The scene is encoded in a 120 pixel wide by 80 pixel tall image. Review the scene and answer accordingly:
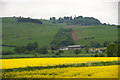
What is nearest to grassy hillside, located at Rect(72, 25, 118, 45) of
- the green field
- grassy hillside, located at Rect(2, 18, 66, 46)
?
the green field

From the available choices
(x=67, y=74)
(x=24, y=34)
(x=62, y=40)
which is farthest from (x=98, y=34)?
(x=67, y=74)

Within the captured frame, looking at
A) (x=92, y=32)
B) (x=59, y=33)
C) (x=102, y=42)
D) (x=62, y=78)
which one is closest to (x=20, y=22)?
(x=59, y=33)

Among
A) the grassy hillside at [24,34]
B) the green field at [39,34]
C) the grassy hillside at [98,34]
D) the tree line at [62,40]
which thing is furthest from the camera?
the grassy hillside at [24,34]

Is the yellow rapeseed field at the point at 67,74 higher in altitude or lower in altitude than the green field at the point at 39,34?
lower

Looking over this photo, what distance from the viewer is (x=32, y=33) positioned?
554 ft

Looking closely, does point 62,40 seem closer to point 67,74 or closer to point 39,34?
point 39,34

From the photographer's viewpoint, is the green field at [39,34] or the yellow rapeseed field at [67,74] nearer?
the yellow rapeseed field at [67,74]

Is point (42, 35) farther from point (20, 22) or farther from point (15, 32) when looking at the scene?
point (20, 22)

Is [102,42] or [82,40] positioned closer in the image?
[102,42]

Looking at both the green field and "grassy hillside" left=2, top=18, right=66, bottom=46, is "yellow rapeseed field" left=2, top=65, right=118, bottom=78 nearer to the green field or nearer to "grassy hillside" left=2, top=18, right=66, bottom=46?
the green field

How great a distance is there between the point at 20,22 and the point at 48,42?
215 ft

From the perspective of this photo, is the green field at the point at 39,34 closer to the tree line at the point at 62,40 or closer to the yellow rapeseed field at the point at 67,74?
the tree line at the point at 62,40

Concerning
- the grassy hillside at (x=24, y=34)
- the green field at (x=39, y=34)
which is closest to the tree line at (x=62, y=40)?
the green field at (x=39, y=34)

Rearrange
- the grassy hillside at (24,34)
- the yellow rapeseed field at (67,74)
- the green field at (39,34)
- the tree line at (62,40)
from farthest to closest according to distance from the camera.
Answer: the grassy hillside at (24,34) → the green field at (39,34) → the tree line at (62,40) → the yellow rapeseed field at (67,74)
